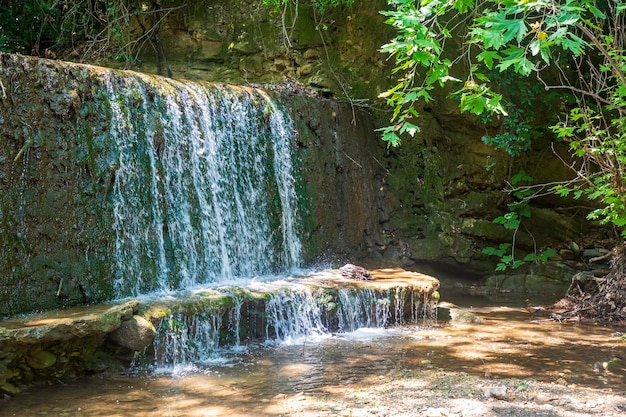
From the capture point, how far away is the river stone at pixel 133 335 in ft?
15.6

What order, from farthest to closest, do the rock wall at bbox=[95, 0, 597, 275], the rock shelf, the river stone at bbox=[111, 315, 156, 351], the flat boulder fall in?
the rock wall at bbox=[95, 0, 597, 275], the flat boulder, the river stone at bbox=[111, 315, 156, 351], the rock shelf

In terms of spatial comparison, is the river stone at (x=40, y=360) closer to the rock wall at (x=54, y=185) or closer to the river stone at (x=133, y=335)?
the river stone at (x=133, y=335)

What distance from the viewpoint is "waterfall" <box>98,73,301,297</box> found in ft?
19.9

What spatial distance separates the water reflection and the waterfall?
4.75 feet

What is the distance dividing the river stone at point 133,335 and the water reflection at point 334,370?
0.26m

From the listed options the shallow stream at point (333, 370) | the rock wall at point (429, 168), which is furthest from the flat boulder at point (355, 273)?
the rock wall at point (429, 168)

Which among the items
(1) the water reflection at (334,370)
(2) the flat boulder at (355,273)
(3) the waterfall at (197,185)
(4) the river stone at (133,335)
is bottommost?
(1) the water reflection at (334,370)

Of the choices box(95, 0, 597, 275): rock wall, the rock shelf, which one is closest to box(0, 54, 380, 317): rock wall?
the rock shelf

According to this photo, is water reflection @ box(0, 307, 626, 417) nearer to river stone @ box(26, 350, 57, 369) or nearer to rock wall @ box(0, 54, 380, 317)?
Answer: river stone @ box(26, 350, 57, 369)

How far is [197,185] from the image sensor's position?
6844mm

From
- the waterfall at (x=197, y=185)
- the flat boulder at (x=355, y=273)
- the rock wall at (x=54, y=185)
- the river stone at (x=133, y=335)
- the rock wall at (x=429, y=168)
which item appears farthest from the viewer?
the rock wall at (x=429, y=168)

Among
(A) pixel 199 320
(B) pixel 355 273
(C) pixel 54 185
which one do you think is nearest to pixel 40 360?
(A) pixel 199 320

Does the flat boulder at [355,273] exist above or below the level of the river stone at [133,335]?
above

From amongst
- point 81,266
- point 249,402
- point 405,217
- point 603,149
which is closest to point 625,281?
point 603,149
